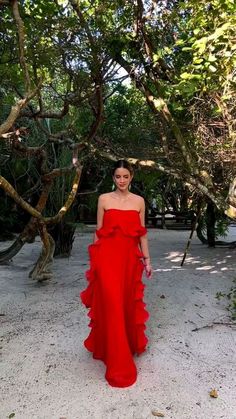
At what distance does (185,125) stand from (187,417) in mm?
3714

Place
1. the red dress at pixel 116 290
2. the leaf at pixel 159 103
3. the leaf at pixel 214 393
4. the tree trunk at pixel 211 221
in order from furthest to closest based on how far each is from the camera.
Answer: the tree trunk at pixel 211 221 → the leaf at pixel 159 103 → the red dress at pixel 116 290 → the leaf at pixel 214 393

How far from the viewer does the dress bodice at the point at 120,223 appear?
310 centimetres

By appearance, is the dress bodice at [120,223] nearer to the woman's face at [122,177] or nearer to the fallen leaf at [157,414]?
the woman's face at [122,177]

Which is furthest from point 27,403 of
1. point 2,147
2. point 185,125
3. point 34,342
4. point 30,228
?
point 2,147

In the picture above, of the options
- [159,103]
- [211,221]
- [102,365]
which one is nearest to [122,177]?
[102,365]

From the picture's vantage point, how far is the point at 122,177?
3.12 m

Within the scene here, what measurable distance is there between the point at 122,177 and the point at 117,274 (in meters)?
0.74

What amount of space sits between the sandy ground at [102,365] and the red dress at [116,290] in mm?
196

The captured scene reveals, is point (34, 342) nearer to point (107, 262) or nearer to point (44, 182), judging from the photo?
point (107, 262)

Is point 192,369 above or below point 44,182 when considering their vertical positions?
below

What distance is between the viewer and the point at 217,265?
694 centimetres

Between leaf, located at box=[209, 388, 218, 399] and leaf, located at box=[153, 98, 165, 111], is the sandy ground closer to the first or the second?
leaf, located at box=[209, 388, 218, 399]

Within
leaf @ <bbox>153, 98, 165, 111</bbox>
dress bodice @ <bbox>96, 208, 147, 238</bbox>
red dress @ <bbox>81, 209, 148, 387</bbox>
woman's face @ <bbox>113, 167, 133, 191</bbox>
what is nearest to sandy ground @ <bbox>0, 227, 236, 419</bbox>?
red dress @ <bbox>81, 209, 148, 387</bbox>

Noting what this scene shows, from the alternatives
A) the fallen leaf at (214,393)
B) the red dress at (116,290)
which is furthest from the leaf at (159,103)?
the fallen leaf at (214,393)
